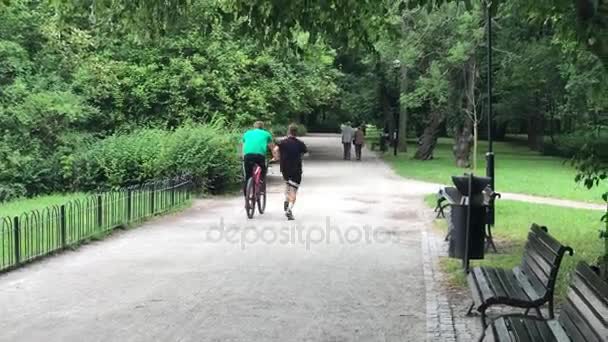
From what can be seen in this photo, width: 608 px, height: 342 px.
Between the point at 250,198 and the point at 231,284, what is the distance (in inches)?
224

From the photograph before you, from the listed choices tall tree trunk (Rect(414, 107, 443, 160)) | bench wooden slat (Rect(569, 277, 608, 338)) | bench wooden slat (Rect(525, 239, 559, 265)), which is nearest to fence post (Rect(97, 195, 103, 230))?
bench wooden slat (Rect(525, 239, 559, 265))

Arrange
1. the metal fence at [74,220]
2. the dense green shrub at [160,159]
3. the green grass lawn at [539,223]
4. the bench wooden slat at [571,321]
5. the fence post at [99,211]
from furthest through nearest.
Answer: the dense green shrub at [160,159]
the fence post at [99,211]
the green grass lawn at [539,223]
the metal fence at [74,220]
the bench wooden slat at [571,321]

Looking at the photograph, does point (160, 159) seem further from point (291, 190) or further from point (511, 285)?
point (511, 285)

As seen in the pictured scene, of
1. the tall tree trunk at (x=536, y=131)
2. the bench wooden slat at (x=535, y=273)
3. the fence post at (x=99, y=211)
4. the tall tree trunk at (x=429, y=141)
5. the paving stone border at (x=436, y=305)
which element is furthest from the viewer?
the tall tree trunk at (x=536, y=131)

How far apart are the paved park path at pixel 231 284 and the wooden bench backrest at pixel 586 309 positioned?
66.3 inches

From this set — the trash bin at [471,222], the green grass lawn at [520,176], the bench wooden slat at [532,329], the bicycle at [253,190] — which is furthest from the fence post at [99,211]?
the green grass lawn at [520,176]

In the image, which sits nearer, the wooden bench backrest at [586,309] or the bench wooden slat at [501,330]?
the wooden bench backrest at [586,309]

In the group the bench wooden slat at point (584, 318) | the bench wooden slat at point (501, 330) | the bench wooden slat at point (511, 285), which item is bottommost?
the bench wooden slat at point (511, 285)

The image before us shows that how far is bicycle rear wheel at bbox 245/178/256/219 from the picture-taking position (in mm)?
13622

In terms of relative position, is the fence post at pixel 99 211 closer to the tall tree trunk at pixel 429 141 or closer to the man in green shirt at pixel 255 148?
the man in green shirt at pixel 255 148

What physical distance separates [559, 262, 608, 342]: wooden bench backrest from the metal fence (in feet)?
21.3

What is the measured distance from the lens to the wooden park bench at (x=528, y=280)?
547 centimetres

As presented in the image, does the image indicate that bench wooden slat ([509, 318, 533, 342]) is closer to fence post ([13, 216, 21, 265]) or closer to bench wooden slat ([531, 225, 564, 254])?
bench wooden slat ([531, 225, 564, 254])

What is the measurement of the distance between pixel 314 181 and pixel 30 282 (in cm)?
1539
